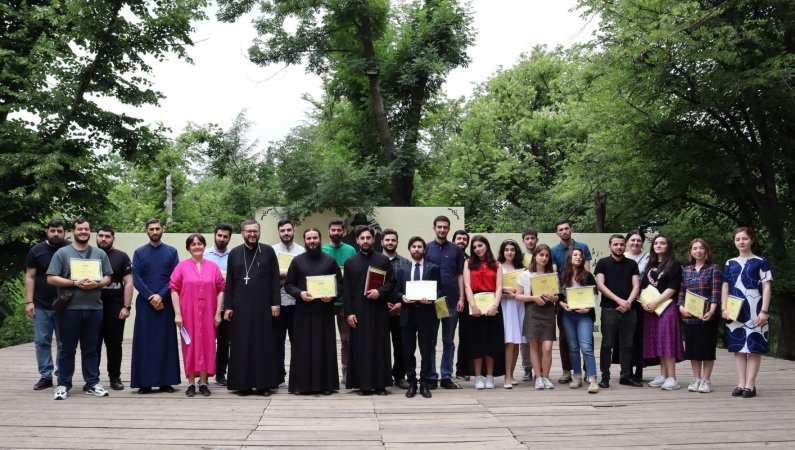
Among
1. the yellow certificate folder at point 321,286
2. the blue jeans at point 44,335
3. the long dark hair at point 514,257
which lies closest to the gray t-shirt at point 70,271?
the blue jeans at point 44,335

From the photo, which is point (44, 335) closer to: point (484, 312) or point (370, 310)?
point (370, 310)

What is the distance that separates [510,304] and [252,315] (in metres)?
2.63

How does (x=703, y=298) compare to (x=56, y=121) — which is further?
(x=56, y=121)

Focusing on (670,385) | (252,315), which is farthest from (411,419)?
(670,385)

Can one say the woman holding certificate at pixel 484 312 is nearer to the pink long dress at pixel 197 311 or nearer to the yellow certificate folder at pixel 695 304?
the yellow certificate folder at pixel 695 304

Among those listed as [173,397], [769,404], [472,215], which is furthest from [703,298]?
[472,215]

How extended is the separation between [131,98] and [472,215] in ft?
41.9

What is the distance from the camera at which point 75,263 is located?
7.45m

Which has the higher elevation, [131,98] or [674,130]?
[131,98]

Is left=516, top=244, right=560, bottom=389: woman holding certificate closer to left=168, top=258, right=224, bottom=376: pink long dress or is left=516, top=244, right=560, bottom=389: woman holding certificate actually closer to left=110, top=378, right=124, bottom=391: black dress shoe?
left=168, top=258, right=224, bottom=376: pink long dress

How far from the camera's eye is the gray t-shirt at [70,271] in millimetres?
7504

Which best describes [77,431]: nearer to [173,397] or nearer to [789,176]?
[173,397]

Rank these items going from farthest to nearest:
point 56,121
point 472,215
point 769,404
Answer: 1. point 472,215
2. point 56,121
3. point 769,404

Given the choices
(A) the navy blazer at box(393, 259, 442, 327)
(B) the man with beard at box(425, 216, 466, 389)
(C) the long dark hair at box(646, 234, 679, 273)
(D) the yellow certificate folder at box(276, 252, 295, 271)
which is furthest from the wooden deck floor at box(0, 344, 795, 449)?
(D) the yellow certificate folder at box(276, 252, 295, 271)
